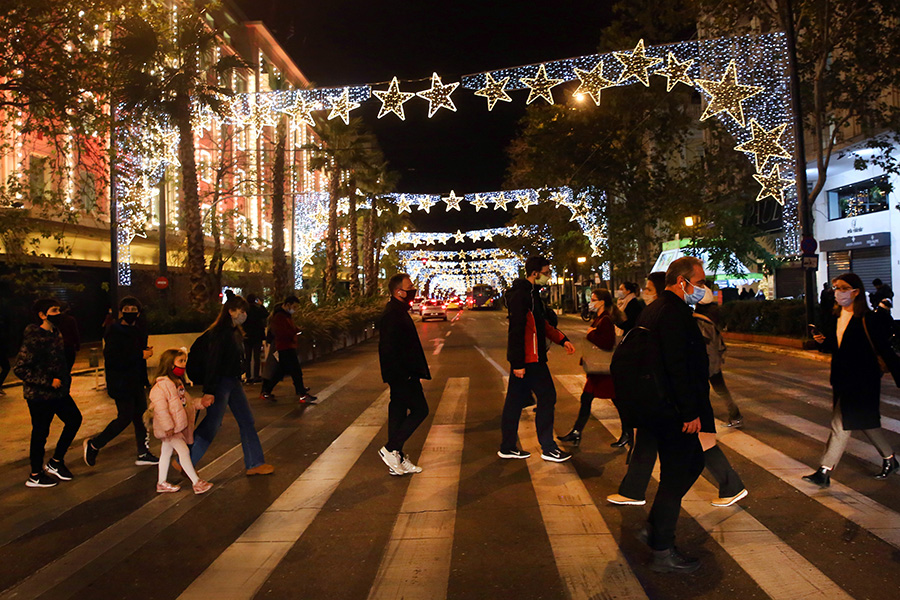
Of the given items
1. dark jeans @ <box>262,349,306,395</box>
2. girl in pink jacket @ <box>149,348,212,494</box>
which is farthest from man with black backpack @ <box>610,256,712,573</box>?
dark jeans @ <box>262,349,306,395</box>

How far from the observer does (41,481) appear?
7004mm

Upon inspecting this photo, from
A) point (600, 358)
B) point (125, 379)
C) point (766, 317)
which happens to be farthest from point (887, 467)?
point (766, 317)

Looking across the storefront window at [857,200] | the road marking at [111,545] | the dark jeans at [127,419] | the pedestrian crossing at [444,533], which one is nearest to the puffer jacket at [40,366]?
the dark jeans at [127,419]

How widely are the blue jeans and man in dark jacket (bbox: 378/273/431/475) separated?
1318 millimetres

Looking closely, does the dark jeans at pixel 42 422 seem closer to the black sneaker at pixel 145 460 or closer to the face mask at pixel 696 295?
the black sneaker at pixel 145 460

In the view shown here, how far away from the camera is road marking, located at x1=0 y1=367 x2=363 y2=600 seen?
14.8ft

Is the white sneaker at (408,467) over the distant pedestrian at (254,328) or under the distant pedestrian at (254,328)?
under

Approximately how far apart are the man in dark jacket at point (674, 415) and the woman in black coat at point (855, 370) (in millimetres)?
2241

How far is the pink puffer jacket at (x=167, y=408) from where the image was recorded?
6352mm

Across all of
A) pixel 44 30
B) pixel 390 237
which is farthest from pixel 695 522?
pixel 390 237

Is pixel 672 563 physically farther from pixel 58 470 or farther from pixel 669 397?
pixel 58 470

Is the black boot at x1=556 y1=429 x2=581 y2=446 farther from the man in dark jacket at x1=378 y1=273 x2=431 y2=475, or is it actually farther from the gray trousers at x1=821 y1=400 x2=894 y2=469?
the gray trousers at x1=821 y1=400 x2=894 y2=469

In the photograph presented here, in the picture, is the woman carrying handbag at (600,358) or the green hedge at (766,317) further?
the green hedge at (766,317)

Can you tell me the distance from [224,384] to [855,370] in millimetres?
5658
